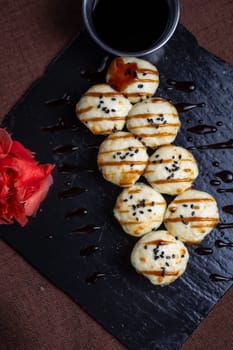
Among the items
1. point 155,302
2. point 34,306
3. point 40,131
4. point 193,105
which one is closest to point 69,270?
point 34,306

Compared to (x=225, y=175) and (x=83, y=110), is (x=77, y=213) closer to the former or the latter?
(x=83, y=110)

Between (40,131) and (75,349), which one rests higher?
(40,131)

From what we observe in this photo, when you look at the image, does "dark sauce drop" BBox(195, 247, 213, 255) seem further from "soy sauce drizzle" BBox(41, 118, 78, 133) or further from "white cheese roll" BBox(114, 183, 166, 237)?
"soy sauce drizzle" BBox(41, 118, 78, 133)

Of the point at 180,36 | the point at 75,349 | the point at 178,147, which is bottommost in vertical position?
the point at 75,349

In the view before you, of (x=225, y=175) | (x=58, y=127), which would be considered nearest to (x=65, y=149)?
(x=58, y=127)

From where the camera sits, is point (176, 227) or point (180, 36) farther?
point (180, 36)

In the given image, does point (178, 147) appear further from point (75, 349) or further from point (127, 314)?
point (75, 349)
